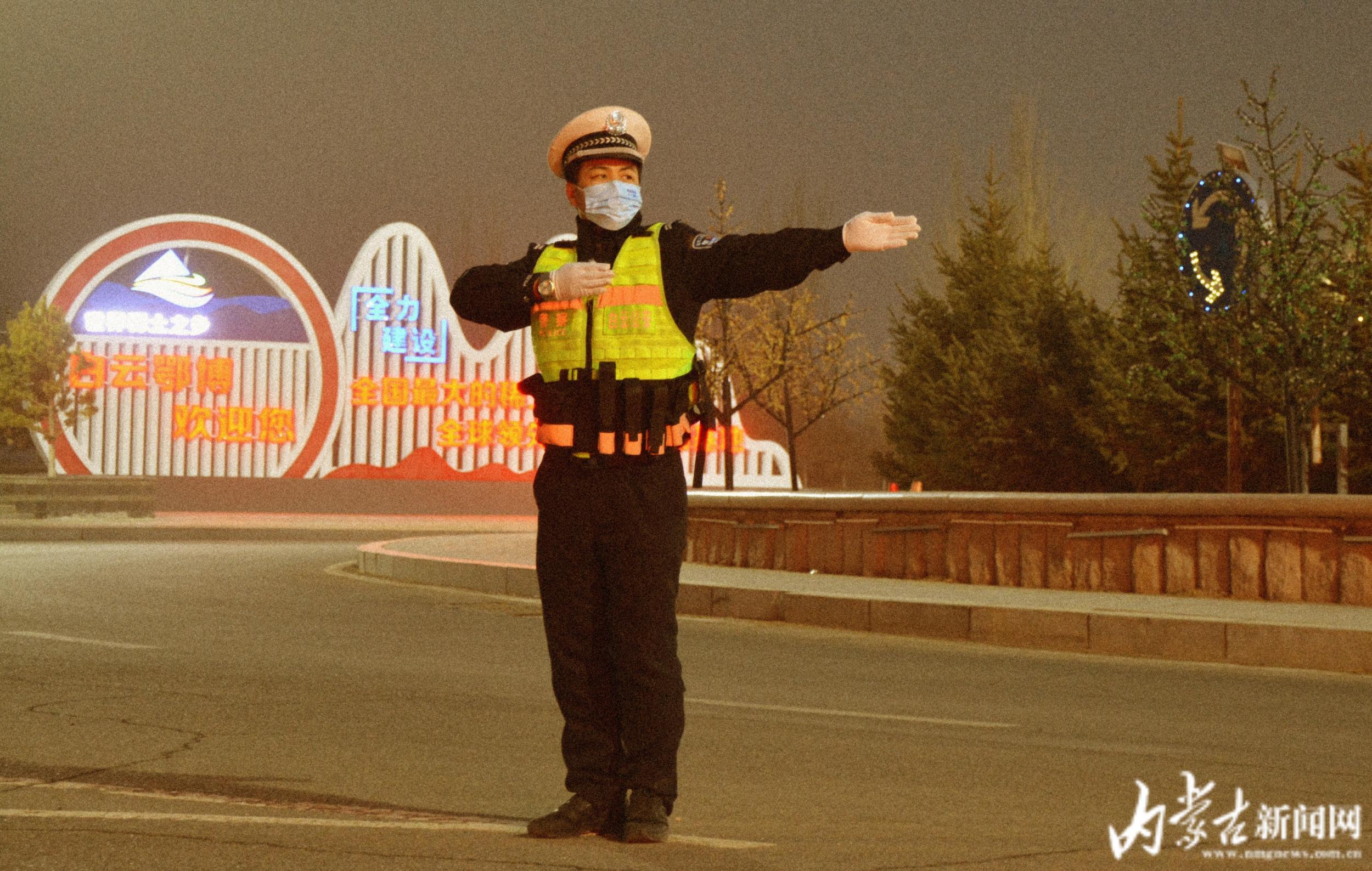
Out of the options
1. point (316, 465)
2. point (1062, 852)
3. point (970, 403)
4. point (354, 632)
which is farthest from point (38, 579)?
point (316, 465)

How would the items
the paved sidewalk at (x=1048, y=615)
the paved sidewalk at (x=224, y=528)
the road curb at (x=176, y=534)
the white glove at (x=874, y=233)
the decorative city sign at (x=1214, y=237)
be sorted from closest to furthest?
the white glove at (x=874, y=233)
the paved sidewalk at (x=1048, y=615)
the decorative city sign at (x=1214, y=237)
the road curb at (x=176, y=534)
the paved sidewalk at (x=224, y=528)

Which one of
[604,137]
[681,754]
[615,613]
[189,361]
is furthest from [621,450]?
[189,361]

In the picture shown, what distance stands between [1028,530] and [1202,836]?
26.8ft

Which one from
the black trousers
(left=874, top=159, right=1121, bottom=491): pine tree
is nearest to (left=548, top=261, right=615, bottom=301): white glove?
the black trousers

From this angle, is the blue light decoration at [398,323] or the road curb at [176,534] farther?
the blue light decoration at [398,323]

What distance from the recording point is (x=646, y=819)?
4.31 metres

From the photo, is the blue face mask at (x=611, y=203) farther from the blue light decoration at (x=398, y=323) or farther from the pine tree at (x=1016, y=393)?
the blue light decoration at (x=398, y=323)

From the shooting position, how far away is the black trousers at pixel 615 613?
4344mm

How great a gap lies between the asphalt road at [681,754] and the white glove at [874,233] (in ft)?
5.25

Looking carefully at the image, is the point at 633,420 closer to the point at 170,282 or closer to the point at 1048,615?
the point at 1048,615

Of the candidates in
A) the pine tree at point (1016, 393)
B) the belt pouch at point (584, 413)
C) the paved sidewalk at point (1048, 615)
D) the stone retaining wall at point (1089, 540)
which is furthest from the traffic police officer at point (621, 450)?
the pine tree at point (1016, 393)

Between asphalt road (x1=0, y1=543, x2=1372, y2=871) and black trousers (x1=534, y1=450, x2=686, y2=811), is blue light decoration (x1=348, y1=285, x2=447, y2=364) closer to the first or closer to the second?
asphalt road (x1=0, y1=543, x2=1372, y2=871)

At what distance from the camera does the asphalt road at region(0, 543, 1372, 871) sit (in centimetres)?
432

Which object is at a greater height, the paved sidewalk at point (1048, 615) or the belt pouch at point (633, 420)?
the belt pouch at point (633, 420)
